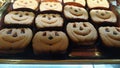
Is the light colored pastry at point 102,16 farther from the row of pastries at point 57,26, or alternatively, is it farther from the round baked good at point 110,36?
the round baked good at point 110,36

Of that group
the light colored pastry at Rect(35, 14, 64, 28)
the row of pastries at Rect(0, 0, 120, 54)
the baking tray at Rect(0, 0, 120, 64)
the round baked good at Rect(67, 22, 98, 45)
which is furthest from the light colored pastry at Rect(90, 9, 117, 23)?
the baking tray at Rect(0, 0, 120, 64)

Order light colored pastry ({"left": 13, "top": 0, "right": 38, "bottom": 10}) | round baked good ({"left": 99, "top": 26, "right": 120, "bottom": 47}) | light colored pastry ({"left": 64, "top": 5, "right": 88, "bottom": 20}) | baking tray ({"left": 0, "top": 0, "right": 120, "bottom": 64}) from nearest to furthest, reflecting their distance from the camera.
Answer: baking tray ({"left": 0, "top": 0, "right": 120, "bottom": 64})
round baked good ({"left": 99, "top": 26, "right": 120, "bottom": 47})
light colored pastry ({"left": 64, "top": 5, "right": 88, "bottom": 20})
light colored pastry ({"left": 13, "top": 0, "right": 38, "bottom": 10})

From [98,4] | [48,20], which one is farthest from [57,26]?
[98,4]

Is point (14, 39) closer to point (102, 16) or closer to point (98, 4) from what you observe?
point (102, 16)

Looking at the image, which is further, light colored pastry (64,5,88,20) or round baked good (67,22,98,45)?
light colored pastry (64,5,88,20)

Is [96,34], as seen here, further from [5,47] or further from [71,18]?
[5,47]

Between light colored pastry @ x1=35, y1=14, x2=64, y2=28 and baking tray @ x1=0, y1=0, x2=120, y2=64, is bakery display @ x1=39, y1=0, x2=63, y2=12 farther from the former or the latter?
baking tray @ x1=0, y1=0, x2=120, y2=64

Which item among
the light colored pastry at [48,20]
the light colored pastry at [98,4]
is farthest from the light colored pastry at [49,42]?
the light colored pastry at [98,4]
